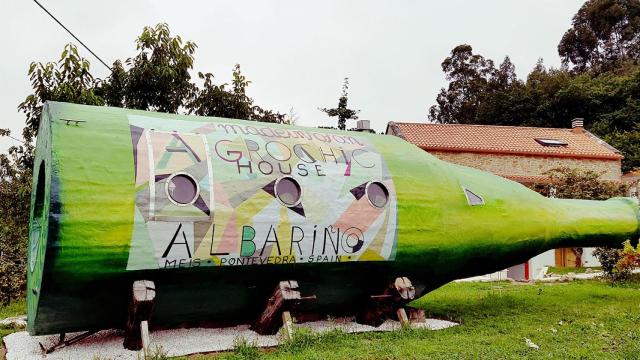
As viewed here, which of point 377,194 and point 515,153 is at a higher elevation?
point 515,153

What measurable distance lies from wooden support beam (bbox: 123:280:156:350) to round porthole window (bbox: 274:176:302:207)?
7.13ft

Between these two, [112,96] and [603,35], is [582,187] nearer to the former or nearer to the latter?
[112,96]

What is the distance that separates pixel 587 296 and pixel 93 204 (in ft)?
40.4

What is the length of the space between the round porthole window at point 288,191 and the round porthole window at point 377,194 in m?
1.24

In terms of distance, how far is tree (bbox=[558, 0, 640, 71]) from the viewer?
2354 inches

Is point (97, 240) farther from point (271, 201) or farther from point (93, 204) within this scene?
point (271, 201)

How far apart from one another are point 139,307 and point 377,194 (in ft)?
13.2

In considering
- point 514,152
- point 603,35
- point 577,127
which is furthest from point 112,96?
point 603,35

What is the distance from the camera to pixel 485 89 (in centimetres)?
5819

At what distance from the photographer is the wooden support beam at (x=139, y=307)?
22.3 feet

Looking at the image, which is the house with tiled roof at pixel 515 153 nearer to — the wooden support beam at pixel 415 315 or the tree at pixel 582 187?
the tree at pixel 582 187

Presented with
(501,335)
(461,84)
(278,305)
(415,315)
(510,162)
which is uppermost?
(461,84)

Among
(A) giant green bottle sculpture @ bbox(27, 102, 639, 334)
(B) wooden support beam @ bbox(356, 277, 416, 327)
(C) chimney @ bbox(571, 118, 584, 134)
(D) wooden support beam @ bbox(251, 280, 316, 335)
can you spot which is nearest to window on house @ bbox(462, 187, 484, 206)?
(A) giant green bottle sculpture @ bbox(27, 102, 639, 334)

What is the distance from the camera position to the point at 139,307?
6.81 metres
